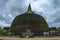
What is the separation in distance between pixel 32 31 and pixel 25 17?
15.6 ft

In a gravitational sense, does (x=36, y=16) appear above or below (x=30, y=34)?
above

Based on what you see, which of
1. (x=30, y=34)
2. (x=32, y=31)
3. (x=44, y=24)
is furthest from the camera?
(x=44, y=24)

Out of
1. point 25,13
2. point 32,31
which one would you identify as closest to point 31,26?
point 32,31

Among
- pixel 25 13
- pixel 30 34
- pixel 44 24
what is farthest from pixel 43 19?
pixel 30 34

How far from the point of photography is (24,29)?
2176 inches

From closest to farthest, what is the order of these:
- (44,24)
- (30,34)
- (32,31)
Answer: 1. (30,34)
2. (32,31)
3. (44,24)

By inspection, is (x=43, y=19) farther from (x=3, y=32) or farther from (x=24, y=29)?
(x=3, y=32)

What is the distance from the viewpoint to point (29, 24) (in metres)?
55.8

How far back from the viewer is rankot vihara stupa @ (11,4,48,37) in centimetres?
5538

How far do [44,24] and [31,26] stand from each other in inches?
188

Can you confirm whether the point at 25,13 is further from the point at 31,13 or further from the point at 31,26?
the point at 31,26

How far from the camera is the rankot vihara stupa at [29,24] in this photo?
55375 millimetres

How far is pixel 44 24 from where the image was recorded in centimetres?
5856

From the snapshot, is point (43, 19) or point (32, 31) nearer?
point (32, 31)
